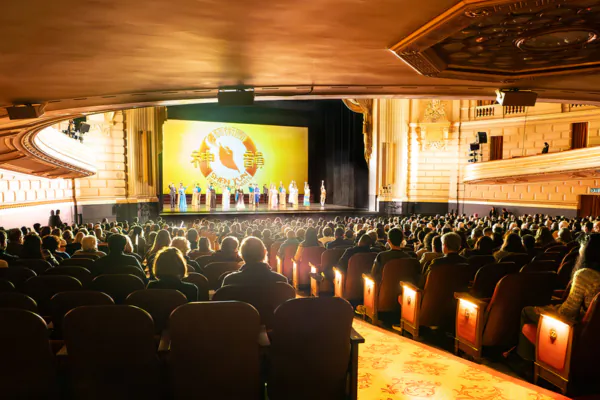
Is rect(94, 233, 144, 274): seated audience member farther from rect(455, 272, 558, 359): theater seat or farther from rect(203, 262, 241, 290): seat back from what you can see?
rect(455, 272, 558, 359): theater seat

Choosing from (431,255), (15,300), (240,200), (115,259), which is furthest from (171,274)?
(240,200)

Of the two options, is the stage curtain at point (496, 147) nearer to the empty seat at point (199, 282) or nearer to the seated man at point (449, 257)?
the seated man at point (449, 257)

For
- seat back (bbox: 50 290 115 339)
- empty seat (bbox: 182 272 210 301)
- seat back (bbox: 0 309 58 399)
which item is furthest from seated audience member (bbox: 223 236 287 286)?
seat back (bbox: 0 309 58 399)

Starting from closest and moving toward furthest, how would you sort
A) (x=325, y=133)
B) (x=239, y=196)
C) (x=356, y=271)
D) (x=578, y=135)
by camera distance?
1. (x=356, y=271)
2. (x=578, y=135)
3. (x=239, y=196)
4. (x=325, y=133)

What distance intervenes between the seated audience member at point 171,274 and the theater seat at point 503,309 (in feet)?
7.83

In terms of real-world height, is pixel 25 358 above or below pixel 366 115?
below

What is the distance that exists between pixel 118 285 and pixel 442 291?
2986mm

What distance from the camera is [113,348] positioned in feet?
7.02

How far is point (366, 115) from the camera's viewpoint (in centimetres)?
2109

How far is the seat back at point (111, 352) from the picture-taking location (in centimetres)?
210

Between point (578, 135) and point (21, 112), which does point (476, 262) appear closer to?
point (21, 112)

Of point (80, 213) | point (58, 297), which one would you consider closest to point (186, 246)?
point (58, 297)

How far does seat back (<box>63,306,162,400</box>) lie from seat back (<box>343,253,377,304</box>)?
3.23 meters

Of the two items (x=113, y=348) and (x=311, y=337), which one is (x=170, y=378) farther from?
(x=311, y=337)
